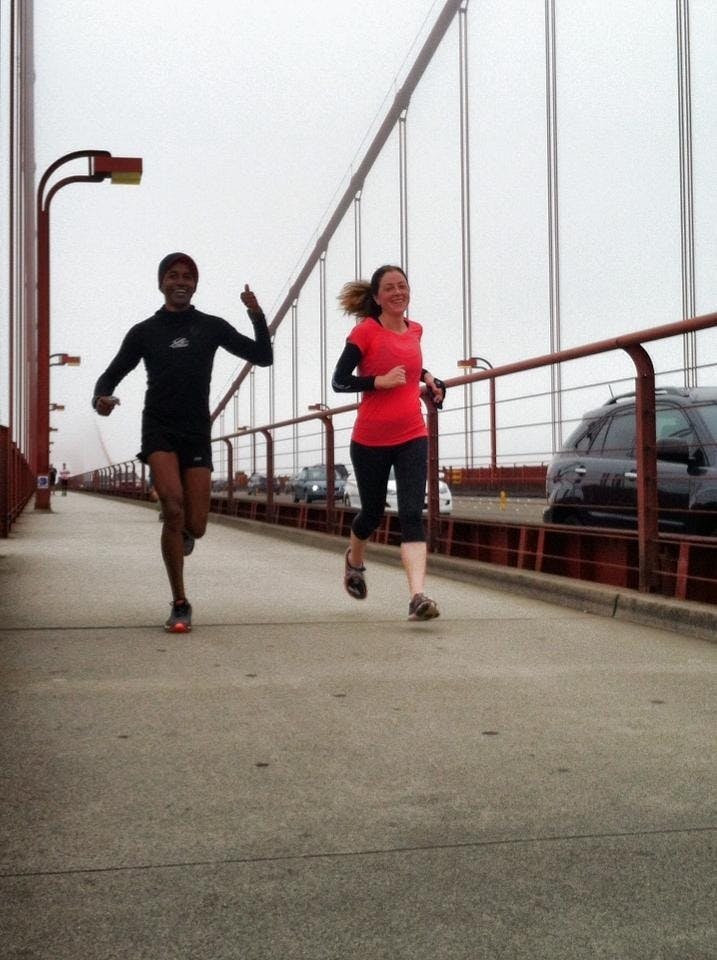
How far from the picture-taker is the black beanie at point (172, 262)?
4.35 m

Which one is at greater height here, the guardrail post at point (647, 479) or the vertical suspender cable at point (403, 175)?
the vertical suspender cable at point (403, 175)

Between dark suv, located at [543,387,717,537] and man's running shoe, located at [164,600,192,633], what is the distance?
7.98ft

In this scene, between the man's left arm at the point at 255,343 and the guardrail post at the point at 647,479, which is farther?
the guardrail post at the point at 647,479

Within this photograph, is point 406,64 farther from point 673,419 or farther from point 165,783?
point 165,783

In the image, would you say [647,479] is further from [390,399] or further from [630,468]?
[630,468]

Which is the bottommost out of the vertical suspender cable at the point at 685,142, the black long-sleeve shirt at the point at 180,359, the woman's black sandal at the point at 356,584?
the woman's black sandal at the point at 356,584

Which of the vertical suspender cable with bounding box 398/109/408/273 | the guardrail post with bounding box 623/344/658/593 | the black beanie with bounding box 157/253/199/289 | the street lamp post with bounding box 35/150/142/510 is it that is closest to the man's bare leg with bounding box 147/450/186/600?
the black beanie with bounding box 157/253/199/289

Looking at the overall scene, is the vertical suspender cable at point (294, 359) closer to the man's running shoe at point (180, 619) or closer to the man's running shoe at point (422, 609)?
the man's running shoe at point (422, 609)

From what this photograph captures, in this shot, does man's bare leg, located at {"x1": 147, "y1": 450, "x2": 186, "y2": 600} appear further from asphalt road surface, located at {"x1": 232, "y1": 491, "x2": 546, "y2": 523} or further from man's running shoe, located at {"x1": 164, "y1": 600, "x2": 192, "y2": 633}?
asphalt road surface, located at {"x1": 232, "y1": 491, "x2": 546, "y2": 523}

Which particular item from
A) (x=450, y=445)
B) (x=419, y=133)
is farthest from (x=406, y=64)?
(x=450, y=445)

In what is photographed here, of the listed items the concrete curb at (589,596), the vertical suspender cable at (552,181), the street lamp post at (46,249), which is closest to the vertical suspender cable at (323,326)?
the vertical suspender cable at (552,181)

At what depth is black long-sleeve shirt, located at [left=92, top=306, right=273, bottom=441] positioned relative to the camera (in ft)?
14.2

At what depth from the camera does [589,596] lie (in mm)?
4898

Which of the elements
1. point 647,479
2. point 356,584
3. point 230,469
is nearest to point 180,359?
point 356,584
